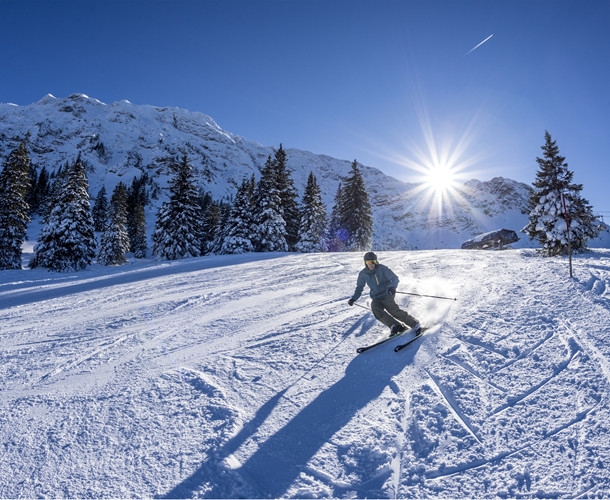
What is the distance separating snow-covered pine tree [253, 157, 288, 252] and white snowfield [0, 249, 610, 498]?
866 inches

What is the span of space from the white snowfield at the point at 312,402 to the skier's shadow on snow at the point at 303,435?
16 mm

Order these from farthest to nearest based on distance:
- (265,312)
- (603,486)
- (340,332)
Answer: (265,312) < (340,332) < (603,486)

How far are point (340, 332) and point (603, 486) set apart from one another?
3677 mm

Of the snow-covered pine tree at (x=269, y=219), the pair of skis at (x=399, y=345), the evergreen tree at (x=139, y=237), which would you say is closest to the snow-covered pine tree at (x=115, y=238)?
the evergreen tree at (x=139, y=237)

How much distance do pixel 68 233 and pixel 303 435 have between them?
29.8 metres

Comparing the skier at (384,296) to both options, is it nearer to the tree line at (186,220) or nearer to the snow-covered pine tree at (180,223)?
the tree line at (186,220)

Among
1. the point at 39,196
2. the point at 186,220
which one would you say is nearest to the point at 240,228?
the point at 186,220

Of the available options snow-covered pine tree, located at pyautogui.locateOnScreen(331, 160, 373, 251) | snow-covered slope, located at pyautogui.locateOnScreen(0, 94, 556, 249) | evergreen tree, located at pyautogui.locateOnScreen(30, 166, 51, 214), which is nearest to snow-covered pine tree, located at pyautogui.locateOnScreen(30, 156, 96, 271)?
snow-covered pine tree, located at pyautogui.locateOnScreen(331, 160, 373, 251)

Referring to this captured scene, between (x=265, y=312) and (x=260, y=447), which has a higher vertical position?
(x=265, y=312)

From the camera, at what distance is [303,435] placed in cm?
319

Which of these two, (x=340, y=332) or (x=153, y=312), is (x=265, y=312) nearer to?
(x=340, y=332)

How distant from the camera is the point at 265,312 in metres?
6.95

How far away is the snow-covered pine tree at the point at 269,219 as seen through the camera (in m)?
29.0

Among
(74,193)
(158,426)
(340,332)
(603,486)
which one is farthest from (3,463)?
(74,193)
